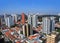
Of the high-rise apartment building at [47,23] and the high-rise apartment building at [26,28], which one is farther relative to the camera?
the high-rise apartment building at [47,23]

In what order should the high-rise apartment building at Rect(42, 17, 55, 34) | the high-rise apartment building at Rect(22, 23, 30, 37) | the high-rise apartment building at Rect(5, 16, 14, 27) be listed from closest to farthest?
1. the high-rise apartment building at Rect(22, 23, 30, 37)
2. the high-rise apartment building at Rect(42, 17, 55, 34)
3. the high-rise apartment building at Rect(5, 16, 14, 27)

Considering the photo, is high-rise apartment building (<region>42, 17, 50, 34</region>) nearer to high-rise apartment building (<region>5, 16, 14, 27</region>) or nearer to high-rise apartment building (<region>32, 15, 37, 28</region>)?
high-rise apartment building (<region>32, 15, 37, 28</region>)

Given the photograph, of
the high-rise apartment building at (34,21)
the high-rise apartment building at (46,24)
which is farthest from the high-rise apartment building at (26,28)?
the high-rise apartment building at (46,24)

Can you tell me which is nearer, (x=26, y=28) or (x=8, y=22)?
(x=26, y=28)

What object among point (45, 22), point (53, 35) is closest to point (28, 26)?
point (45, 22)

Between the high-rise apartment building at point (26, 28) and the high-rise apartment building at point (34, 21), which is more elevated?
the high-rise apartment building at point (34, 21)

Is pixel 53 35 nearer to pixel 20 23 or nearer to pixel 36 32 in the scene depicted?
pixel 36 32

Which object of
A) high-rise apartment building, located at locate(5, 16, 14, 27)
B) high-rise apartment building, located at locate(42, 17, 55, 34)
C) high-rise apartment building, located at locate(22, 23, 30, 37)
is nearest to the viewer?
high-rise apartment building, located at locate(22, 23, 30, 37)

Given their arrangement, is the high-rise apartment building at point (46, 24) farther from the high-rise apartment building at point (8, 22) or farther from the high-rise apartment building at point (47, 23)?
the high-rise apartment building at point (8, 22)

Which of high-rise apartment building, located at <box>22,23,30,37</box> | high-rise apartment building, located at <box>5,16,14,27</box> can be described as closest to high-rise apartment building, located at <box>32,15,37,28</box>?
high-rise apartment building, located at <box>22,23,30,37</box>

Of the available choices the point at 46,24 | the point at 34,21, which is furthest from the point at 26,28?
the point at 46,24

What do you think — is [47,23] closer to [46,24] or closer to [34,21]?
[46,24]
